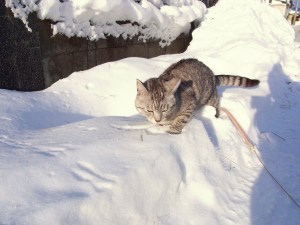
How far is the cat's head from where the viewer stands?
2.71m

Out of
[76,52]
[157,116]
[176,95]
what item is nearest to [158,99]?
[157,116]

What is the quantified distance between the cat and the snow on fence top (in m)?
1.61

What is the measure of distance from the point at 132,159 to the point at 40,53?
2.33 metres

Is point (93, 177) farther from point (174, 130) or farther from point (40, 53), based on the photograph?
point (40, 53)

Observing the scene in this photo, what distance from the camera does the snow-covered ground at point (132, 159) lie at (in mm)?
1544

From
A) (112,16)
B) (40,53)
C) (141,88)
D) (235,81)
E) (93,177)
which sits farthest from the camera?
(112,16)

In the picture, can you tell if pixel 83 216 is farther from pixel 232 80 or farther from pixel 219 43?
pixel 219 43

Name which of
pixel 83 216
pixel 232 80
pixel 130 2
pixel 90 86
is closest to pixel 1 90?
pixel 90 86

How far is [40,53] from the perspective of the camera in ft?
11.8

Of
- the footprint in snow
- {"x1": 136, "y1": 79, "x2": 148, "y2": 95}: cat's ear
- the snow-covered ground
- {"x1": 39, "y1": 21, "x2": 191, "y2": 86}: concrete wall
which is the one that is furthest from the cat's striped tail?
the footprint in snow

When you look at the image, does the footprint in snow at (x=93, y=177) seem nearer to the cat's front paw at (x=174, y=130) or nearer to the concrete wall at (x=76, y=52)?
the cat's front paw at (x=174, y=130)

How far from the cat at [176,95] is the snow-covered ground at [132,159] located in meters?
0.13

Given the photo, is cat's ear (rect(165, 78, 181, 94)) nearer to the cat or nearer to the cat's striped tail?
the cat

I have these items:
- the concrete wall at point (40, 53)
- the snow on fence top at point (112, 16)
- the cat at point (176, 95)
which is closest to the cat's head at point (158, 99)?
the cat at point (176, 95)
